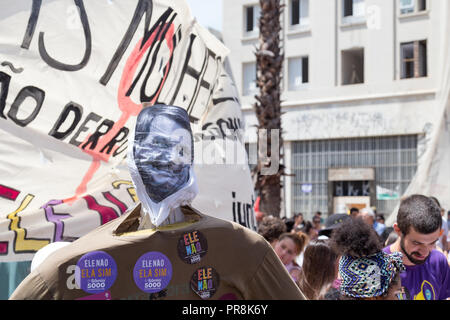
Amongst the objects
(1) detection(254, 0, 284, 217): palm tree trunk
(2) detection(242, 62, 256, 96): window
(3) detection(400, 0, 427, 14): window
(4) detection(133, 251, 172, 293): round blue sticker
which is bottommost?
(4) detection(133, 251, 172, 293): round blue sticker

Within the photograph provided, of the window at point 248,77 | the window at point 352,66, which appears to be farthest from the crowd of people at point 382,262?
the window at point 248,77

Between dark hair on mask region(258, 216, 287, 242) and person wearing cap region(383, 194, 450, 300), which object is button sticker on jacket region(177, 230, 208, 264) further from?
dark hair on mask region(258, 216, 287, 242)

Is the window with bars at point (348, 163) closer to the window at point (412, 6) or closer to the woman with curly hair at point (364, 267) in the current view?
the window at point (412, 6)

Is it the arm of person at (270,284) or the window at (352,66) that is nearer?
the arm of person at (270,284)

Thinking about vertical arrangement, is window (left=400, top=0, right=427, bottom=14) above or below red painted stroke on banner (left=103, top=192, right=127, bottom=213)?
above

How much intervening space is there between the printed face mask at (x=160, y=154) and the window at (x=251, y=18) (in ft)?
70.2

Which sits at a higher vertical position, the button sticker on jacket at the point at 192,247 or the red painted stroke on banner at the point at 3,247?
the button sticker on jacket at the point at 192,247

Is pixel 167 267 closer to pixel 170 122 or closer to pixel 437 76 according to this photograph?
pixel 170 122

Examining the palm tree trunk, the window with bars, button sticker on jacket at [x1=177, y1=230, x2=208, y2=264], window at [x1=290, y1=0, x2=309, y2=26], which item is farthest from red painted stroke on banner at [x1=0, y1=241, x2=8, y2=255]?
window at [x1=290, y1=0, x2=309, y2=26]

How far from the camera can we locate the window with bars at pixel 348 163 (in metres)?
19.9

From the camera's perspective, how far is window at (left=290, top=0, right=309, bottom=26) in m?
21.8
